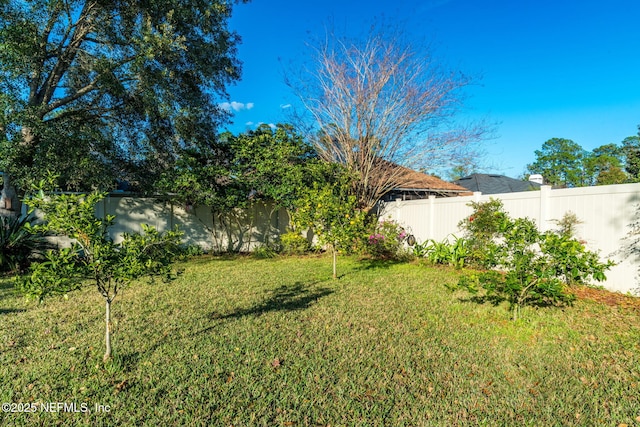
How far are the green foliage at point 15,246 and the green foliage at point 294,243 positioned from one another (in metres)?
5.57

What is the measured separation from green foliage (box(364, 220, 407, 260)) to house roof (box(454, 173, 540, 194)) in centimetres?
797

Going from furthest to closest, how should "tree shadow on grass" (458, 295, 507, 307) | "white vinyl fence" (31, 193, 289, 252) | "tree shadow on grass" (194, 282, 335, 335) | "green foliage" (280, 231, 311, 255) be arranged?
"green foliage" (280, 231, 311, 255) < "white vinyl fence" (31, 193, 289, 252) < "tree shadow on grass" (458, 295, 507, 307) < "tree shadow on grass" (194, 282, 335, 335)

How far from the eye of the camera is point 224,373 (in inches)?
110

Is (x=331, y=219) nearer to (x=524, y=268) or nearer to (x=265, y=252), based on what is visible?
(x=524, y=268)

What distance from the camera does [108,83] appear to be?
23.3ft

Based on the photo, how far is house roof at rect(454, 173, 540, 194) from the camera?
51.1ft

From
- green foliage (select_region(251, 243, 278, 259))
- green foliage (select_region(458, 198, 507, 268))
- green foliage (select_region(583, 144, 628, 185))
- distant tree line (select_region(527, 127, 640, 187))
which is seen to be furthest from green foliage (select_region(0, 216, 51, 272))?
green foliage (select_region(583, 144, 628, 185))

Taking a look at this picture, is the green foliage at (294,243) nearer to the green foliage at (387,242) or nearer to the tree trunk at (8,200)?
the green foliage at (387,242)

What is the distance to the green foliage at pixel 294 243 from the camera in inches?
379

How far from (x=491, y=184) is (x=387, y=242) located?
9.67 metres

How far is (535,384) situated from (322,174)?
715cm

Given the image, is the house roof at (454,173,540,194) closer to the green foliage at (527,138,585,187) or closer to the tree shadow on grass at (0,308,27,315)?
the tree shadow on grass at (0,308,27,315)

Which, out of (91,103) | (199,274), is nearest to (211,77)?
(91,103)

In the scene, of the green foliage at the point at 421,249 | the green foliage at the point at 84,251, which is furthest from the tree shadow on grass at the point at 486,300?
the green foliage at the point at 84,251
